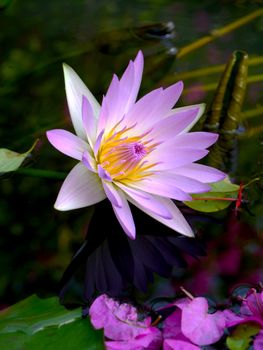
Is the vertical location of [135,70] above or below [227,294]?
above

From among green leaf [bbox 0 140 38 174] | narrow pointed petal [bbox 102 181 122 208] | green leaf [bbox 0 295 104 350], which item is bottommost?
green leaf [bbox 0 295 104 350]

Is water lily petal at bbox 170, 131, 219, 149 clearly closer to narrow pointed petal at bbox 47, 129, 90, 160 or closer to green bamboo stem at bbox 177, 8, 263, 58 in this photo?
narrow pointed petal at bbox 47, 129, 90, 160

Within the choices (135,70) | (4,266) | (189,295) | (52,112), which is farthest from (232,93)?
(4,266)

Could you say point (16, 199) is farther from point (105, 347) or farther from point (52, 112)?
point (105, 347)

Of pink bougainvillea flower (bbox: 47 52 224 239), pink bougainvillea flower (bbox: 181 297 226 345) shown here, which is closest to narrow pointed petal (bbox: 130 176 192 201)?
pink bougainvillea flower (bbox: 47 52 224 239)

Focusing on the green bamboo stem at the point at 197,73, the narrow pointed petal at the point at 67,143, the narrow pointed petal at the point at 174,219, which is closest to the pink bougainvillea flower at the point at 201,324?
the narrow pointed petal at the point at 174,219

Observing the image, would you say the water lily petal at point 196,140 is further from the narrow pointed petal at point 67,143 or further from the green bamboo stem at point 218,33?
the green bamboo stem at point 218,33

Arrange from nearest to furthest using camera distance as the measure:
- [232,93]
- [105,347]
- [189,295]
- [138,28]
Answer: [105,347]
[189,295]
[232,93]
[138,28]
